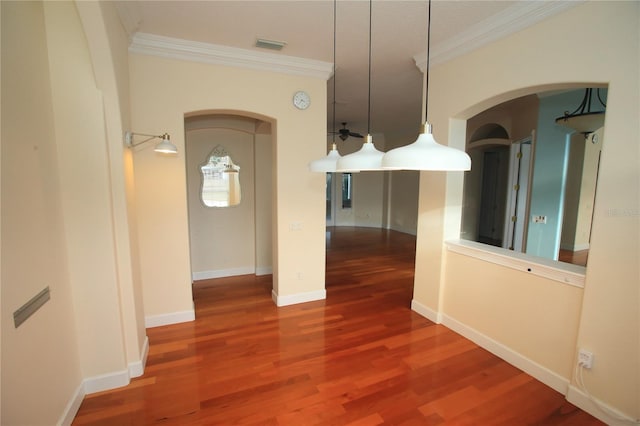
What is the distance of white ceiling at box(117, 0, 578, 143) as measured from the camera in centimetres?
240

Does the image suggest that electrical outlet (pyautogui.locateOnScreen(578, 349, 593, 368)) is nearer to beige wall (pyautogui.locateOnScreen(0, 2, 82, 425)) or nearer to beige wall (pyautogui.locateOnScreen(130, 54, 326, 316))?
beige wall (pyautogui.locateOnScreen(130, 54, 326, 316))

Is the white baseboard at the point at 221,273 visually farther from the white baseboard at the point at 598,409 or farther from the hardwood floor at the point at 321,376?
the white baseboard at the point at 598,409

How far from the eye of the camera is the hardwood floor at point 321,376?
2.09 metres

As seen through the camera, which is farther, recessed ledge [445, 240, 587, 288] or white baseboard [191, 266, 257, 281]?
white baseboard [191, 266, 257, 281]

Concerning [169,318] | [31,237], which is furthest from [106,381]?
[31,237]

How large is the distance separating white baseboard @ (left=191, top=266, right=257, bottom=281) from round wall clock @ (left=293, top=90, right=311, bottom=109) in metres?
2.96

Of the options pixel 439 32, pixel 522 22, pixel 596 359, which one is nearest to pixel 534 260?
pixel 596 359

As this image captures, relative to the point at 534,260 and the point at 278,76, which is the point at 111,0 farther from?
the point at 534,260

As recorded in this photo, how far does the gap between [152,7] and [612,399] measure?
462 cm

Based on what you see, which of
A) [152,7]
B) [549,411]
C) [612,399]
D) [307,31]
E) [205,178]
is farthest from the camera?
Result: [205,178]

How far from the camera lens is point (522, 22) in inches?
96.1

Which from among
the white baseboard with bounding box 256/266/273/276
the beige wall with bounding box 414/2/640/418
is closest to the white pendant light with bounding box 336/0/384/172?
the beige wall with bounding box 414/2/640/418

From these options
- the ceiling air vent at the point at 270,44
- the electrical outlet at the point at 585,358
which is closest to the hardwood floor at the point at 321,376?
the electrical outlet at the point at 585,358

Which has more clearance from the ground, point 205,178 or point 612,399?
point 205,178
